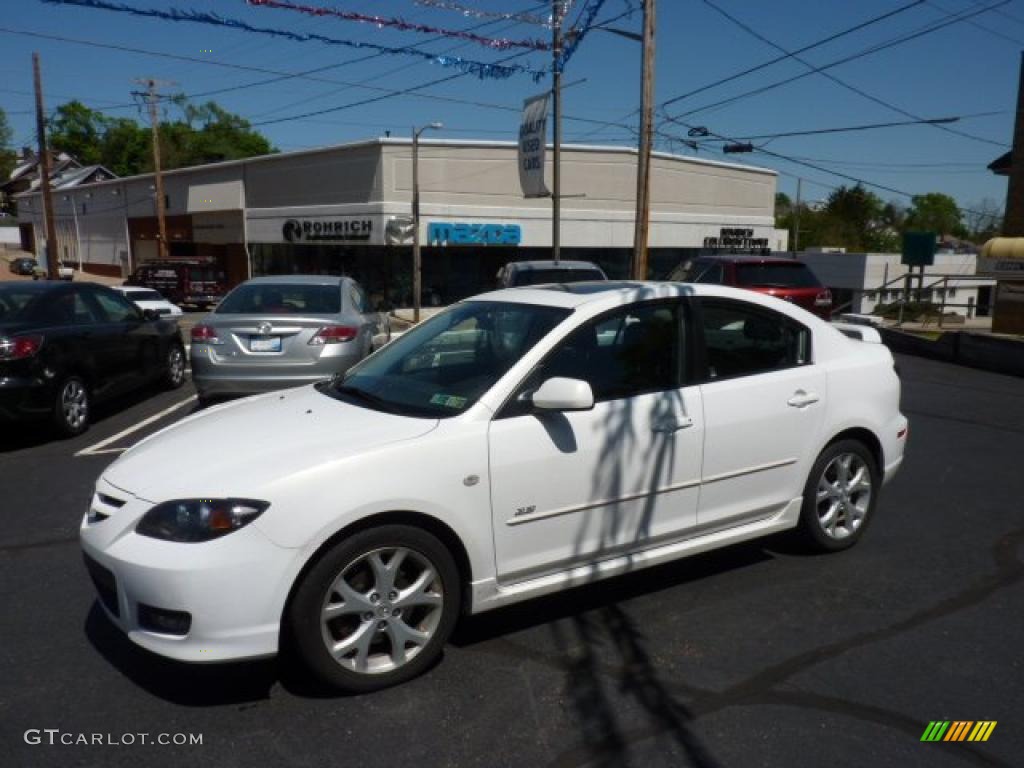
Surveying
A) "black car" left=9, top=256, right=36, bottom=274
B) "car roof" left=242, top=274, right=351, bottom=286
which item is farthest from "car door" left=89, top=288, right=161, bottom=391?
"black car" left=9, top=256, right=36, bottom=274

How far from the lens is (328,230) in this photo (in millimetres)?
33250

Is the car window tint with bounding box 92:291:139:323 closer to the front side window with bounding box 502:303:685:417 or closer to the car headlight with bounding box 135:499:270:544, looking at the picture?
the car headlight with bounding box 135:499:270:544

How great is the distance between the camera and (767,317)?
15.3 feet

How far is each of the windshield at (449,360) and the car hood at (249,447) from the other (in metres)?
0.19

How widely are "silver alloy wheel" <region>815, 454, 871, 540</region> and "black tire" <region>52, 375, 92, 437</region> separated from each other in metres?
6.63

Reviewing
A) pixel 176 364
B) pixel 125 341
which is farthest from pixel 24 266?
pixel 125 341

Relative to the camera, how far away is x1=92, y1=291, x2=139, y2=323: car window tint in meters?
8.98

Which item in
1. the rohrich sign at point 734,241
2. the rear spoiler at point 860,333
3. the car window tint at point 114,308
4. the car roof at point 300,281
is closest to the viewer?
the rear spoiler at point 860,333

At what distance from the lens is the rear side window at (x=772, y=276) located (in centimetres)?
1263

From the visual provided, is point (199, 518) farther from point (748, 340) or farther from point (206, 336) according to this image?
point (206, 336)

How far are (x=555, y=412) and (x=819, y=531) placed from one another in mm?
2031

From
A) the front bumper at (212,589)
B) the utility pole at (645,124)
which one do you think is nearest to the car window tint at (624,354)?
the front bumper at (212,589)

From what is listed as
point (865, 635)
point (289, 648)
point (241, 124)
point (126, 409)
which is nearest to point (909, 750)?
point (865, 635)

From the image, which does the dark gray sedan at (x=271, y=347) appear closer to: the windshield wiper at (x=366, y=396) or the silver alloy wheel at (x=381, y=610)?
the windshield wiper at (x=366, y=396)
